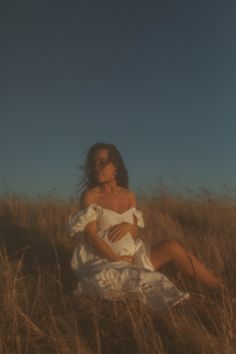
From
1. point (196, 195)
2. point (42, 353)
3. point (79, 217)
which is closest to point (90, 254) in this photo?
point (79, 217)

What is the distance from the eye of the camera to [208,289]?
11.2 ft

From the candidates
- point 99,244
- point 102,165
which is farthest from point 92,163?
point 99,244

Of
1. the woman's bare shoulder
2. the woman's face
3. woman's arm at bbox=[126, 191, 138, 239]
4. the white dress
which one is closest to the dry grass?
the white dress

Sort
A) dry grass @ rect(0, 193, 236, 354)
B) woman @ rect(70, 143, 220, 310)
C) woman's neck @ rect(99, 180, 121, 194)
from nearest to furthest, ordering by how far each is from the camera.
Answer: dry grass @ rect(0, 193, 236, 354) < woman @ rect(70, 143, 220, 310) < woman's neck @ rect(99, 180, 121, 194)

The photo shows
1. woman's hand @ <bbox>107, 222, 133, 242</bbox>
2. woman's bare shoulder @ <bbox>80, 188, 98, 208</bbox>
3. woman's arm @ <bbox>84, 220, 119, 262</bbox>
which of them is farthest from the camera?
woman's bare shoulder @ <bbox>80, 188, 98, 208</bbox>

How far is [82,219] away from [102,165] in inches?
18.4

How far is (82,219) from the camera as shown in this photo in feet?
11.9

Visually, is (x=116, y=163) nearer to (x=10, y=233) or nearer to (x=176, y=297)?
(x=176, y=297)

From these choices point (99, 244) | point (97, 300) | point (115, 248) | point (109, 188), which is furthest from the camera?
point (109, 188)

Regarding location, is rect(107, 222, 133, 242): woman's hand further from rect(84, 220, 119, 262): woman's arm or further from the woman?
rect(84, 220, 119, 262): woman's arm

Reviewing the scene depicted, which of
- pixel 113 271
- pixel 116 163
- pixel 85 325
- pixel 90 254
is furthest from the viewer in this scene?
pixel 116 163

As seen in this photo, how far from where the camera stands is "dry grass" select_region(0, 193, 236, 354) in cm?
239

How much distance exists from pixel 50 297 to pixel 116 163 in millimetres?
1174

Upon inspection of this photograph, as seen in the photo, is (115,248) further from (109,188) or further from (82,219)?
(109,188)
